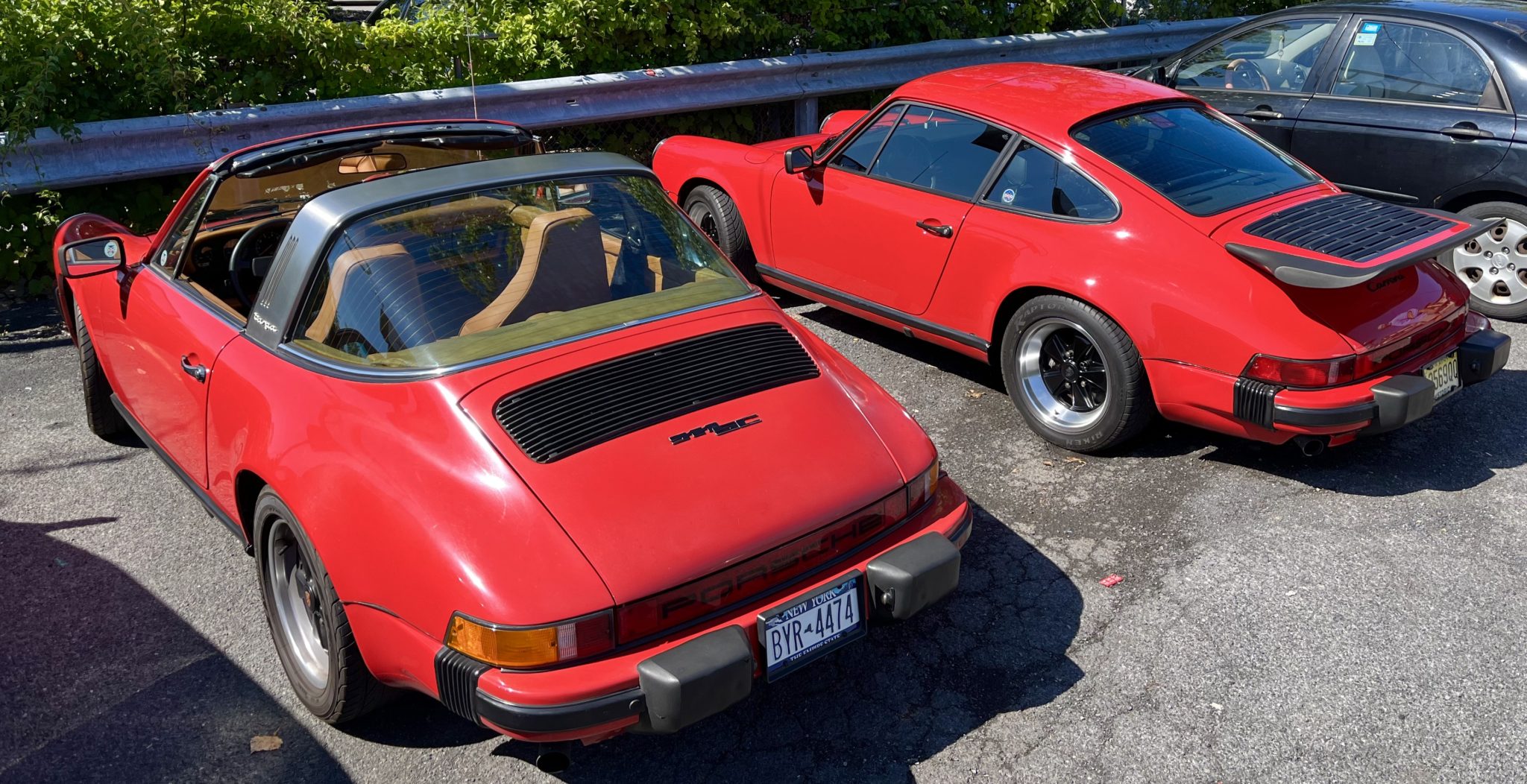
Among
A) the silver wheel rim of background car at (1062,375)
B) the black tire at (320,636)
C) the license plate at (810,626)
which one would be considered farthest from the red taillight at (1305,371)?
the black tire at (320,636)

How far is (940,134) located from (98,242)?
12.1ft

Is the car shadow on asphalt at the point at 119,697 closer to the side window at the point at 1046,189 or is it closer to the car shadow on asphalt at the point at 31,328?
the car shadow on asphalt at the point at 31,328

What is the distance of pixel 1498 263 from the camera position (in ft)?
21.2

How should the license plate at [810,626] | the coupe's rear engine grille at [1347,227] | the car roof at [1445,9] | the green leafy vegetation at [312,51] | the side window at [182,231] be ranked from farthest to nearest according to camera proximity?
the green leafy vegetation at [312,51] → the car roof at [1445,9] → the coupe's rear engine grille at [1347,227] → the side window at [182,231] → the license plate at [810,626]

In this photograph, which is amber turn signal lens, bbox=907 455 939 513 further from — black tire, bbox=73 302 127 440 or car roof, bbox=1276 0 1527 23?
car roof, bbox=1276 0 1527 23

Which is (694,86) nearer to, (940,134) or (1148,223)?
(940,134)

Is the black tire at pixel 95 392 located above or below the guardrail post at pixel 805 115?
below

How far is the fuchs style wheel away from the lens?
20.7 ft

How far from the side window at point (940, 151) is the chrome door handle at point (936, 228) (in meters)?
0.17

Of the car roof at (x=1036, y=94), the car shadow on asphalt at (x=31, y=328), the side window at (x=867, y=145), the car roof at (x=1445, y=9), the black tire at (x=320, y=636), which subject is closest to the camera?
the black tire at (x=320, y=636)

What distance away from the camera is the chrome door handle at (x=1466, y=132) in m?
6.29

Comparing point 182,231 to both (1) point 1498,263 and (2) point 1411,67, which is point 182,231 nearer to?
(2) point 1411,67

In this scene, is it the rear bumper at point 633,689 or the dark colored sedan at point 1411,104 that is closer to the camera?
the rear bumper at point 633,689

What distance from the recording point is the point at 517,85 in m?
7.79
